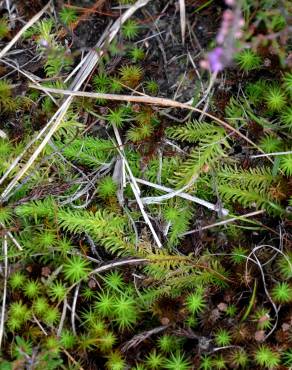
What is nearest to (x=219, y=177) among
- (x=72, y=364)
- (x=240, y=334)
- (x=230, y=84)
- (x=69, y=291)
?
(x=230, y=84)

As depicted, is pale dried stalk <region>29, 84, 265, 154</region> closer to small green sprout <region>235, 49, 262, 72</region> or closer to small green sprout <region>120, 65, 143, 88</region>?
small green sprout <region>120, 65, 143, 88</region>

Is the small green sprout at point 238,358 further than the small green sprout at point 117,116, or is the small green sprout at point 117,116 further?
the small green sprout at point 117,116

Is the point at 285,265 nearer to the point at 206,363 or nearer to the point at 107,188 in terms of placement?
the point at 206,363

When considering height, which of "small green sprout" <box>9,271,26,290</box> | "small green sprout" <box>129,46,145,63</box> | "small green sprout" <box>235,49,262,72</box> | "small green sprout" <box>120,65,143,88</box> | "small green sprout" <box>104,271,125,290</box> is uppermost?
"small green sprout" <box>129,46,145,63</box>

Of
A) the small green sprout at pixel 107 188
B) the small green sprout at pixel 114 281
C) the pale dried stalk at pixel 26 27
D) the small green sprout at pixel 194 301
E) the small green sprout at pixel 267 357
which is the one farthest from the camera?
the pale dried stalk at pixel 26 27

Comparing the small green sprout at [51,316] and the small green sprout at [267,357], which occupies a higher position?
the small green sprout at [51,316]

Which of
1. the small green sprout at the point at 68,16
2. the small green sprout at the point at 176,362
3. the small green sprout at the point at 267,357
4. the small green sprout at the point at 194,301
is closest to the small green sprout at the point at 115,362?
the small green sprout at the point at 176,362

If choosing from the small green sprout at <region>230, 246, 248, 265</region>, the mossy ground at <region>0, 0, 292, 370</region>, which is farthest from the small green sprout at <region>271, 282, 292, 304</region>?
the small green sprout at <region>230, 246, 248, 265</region>

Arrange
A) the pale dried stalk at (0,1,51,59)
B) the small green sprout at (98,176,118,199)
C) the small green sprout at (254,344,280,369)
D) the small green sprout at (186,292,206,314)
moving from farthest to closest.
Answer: the pale dried stalk at (0,1,51,59) < the small green sprout at (98,176,118,199) < the small green sprout at (186,292,206,314) < the small green sprout at (254,344,280,369)

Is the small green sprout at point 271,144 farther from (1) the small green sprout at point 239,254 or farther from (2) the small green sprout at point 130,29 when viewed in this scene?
(2) the small green sprout at point 130,29

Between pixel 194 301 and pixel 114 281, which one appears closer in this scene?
pixel 194 301

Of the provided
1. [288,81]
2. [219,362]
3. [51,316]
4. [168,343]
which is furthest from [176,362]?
[288,81]

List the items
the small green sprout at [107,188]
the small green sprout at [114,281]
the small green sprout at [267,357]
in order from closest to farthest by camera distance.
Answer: the small green sprout at [267,357], the small green sprout at [114,281], the small green sprout at [107,188]
